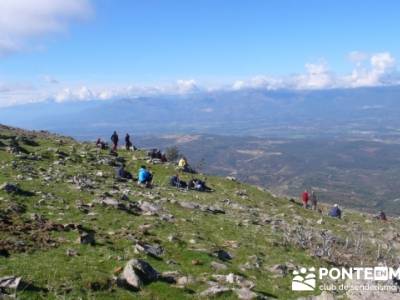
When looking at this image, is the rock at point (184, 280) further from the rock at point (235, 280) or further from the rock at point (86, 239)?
the rock at point (86, 239)

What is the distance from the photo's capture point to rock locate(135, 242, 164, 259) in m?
21.0

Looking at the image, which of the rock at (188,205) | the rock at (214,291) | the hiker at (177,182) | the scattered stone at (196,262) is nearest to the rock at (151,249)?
the scattered stone at (196,262)

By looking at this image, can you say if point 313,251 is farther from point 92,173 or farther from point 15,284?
point 92,173

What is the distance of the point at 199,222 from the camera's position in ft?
97.0

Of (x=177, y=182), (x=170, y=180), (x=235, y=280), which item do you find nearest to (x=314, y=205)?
(x=177, y=182)

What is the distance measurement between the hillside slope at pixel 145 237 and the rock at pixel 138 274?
0.20m

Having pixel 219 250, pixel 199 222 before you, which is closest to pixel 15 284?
pixel 219 250

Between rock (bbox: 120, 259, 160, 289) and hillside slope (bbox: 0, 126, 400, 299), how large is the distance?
204mm

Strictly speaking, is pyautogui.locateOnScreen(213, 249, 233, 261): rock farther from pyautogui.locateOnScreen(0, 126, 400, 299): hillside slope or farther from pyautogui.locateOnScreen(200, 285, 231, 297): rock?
pyautogui.locateOnScreen(200, 285, 231, 297): rock

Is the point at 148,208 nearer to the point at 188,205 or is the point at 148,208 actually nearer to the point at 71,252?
the point at 188,205

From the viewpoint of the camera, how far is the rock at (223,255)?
22697 mm

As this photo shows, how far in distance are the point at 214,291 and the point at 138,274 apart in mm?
2581

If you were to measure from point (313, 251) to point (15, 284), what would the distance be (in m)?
16.3

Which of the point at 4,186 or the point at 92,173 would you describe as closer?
the point at 4,186
